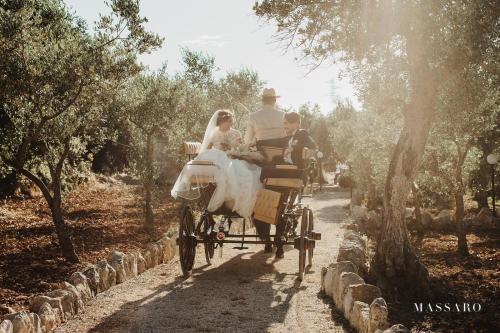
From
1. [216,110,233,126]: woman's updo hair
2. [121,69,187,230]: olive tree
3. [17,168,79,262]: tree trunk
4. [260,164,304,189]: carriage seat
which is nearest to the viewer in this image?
[260,164,304,189]: carriage seat

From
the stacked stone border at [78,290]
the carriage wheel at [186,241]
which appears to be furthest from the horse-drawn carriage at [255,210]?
the stacked stone border at [78,290]

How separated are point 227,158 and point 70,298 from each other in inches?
136

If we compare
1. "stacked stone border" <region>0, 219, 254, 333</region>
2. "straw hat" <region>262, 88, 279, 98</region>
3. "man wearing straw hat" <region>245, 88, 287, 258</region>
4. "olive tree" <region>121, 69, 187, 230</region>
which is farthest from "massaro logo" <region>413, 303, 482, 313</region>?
"olive tree" <region>121, 69, 187, 230</region>

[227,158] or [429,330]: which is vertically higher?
[227,158]

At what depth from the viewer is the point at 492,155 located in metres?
20.0

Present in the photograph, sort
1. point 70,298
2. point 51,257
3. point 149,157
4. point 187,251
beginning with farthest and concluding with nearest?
point 149,157, point 51,257, point 187,251, point 70,298

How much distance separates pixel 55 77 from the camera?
8742mm

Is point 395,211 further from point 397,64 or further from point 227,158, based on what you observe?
point 227,158

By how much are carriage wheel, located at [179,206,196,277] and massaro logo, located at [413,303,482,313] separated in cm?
390

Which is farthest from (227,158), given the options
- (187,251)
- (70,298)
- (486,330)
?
(486,330)

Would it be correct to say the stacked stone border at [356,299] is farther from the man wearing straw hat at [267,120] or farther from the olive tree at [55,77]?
the olive tree at [55,77]

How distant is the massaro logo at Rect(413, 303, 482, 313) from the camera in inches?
312

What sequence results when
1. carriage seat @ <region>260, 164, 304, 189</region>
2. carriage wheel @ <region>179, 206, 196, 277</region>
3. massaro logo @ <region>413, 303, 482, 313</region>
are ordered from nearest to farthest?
massaro logo @ <region>413, 303, 482, 313</region> → carriage wheel @ <region>179, 206, 196, 277</region> → carriage seat @ <region>260, 164, 304, 189</region>

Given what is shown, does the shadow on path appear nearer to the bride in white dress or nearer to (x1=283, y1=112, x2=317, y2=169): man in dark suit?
the bride in white dress
